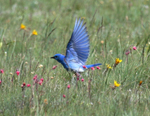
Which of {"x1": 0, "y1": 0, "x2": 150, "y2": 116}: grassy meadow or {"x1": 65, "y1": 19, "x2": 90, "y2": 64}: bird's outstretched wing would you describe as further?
{"x1": 65, "y1": 19, "x2": 90, "y2": 64}: bird's outstretched wing

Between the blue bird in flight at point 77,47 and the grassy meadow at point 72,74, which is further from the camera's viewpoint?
the blue bird in flight at point 77,47

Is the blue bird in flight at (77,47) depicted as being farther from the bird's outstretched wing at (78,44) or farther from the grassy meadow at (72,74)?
the grassy meadow at (72,74)

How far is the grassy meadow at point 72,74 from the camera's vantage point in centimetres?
319

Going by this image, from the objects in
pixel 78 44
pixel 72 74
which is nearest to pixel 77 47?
pixel 78 44

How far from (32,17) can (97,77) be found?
123 inches

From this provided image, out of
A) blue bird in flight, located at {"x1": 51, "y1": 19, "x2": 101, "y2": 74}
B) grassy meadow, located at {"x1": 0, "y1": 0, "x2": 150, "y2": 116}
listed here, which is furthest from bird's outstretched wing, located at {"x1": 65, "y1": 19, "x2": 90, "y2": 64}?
grassy meadow, located at {"x1": 0, "y1": 0, "x2": 150, "y2": 116}

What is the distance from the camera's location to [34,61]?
4.45 m

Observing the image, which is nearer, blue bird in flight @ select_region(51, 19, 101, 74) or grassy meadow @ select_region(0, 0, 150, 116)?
grassy meadow @ select_region(0, 0, 150, 116)

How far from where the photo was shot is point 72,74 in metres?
4.05

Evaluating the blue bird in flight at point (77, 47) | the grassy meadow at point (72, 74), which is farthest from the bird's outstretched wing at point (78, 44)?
the grassy meadow at point (72, 74)

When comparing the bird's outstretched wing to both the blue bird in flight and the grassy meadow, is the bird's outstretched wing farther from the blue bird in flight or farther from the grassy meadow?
the grassy meadow

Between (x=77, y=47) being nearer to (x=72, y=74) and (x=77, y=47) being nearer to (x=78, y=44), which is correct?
(x=78, y=44)

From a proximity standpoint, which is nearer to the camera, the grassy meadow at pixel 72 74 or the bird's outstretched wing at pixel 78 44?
the grassy meadow at pixel 72 74

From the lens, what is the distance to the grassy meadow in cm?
319
